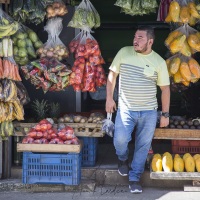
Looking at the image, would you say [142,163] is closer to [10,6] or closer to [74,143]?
[74,143]

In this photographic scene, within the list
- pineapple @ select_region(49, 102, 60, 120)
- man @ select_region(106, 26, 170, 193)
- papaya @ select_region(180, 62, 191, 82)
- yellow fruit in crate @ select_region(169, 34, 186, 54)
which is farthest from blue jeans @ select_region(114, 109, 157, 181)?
pineapple @ select_region(49, 102, 60, 120)

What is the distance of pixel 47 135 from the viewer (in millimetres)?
6285

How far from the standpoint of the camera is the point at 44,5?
21.0 ft

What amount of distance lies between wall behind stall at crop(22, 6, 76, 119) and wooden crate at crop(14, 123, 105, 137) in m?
0.73

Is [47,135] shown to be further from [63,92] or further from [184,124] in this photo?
[184,124]

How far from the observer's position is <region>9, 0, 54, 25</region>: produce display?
20.7ft

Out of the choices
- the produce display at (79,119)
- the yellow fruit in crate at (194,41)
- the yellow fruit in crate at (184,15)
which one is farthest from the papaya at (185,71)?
the produce display at (79,119)

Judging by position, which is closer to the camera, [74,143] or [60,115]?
[74,143]

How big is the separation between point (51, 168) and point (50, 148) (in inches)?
9.8

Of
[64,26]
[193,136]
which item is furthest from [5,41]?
[193,136]

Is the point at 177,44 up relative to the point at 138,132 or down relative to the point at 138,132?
up

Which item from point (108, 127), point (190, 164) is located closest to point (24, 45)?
point (108, 127)

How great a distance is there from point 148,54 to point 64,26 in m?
1.64

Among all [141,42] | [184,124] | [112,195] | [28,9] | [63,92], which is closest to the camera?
[141,42]
